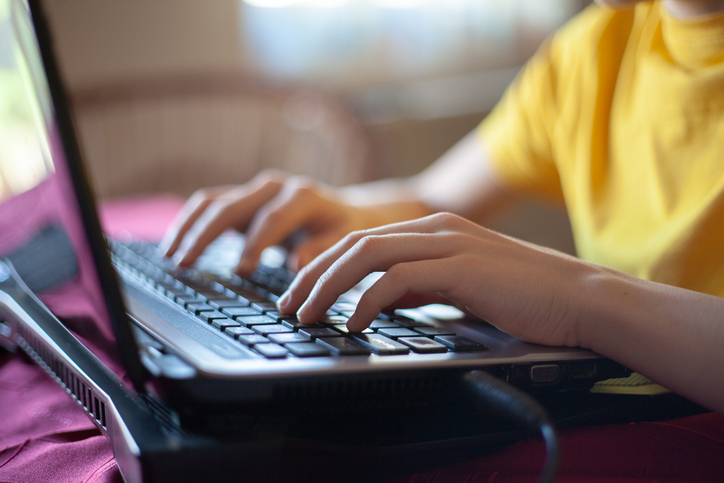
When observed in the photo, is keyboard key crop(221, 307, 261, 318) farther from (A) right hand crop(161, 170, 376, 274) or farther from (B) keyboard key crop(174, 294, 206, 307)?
(A) right hand crop(161, 170, 376, 274)

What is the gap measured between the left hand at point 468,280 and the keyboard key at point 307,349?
51mm

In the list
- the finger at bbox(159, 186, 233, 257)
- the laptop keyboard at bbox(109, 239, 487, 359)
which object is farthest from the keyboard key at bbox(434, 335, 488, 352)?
the finger at bbox(159, 186, 233, 257)

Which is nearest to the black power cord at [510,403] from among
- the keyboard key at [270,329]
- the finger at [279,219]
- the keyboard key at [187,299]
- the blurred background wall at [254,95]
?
the keyboard key at [270,329]

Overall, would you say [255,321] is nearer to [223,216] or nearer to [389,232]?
[389,232]

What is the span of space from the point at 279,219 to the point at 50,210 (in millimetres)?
307

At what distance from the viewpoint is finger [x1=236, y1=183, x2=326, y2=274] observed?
2.00 feet

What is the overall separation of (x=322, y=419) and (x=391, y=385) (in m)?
0.04

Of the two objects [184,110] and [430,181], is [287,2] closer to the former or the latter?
[184,110]

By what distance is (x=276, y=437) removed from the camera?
263mm

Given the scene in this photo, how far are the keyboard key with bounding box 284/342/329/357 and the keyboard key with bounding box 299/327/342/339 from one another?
2 cm

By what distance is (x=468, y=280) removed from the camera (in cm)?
37

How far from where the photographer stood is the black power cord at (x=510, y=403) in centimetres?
26

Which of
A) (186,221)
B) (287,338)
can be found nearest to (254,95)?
(186,221)

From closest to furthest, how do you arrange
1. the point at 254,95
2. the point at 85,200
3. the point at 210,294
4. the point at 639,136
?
the point at 85,200 → the point at 210,294 → the point at 639,136 → the point at 254,95
